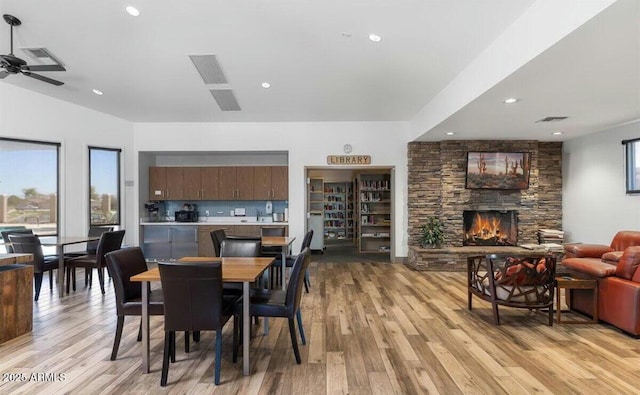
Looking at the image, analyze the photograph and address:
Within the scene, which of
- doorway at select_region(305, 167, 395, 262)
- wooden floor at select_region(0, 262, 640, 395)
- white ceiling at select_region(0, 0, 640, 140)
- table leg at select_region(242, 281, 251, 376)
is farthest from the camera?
doorway at select_region(305, 167, 395, 262)

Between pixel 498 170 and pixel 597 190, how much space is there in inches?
67.2

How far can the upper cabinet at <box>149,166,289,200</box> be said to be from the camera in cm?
759

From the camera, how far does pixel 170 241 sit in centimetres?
739

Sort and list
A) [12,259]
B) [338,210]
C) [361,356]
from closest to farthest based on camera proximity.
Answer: [361,356], [12,259], [338,210]

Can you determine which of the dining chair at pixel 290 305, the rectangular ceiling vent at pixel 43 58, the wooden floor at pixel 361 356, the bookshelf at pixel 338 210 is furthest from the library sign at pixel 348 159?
the rectangular ceiling vent at pixel 43 58

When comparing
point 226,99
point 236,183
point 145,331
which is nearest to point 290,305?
point 145,331

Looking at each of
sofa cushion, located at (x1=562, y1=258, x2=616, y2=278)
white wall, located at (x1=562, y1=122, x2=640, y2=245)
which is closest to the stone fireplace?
white wall, located at (x1=562, y1=122, x2=640, y2=245)

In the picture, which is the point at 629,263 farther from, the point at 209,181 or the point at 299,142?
the point at 209,181

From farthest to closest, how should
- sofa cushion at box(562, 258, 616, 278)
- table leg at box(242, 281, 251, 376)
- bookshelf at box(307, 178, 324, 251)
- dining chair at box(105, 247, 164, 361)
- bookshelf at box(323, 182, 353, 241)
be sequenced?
bookshelf at box(323, 182, 353, 241) < bookshelf at box(307, 178, 324, 251) < sofa cushion at box(562, 258, 616, 278) < dining chair at box(105, 247, 164, 361) < table leg at box(242, 281, 251, 376)

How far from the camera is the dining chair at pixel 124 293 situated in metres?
2.79

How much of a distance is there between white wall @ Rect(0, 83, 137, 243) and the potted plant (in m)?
6.44

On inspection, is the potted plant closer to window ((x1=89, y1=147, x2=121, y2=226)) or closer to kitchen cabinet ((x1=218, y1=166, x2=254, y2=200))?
kitchen cabinet ((x1=218, y1=166, x2=254, y2=200))

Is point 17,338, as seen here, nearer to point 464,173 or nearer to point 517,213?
point 464,173

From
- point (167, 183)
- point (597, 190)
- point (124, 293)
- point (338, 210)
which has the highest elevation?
point (167, 183)
